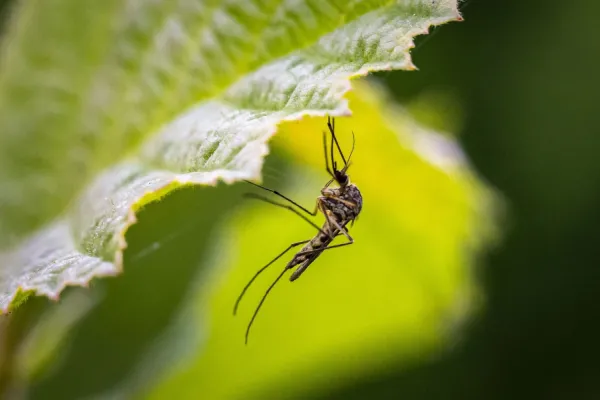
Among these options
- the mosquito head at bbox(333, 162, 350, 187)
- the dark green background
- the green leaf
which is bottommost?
the dark green background

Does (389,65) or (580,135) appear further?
(580,135)

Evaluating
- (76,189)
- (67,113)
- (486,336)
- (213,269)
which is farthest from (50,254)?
(486,336)

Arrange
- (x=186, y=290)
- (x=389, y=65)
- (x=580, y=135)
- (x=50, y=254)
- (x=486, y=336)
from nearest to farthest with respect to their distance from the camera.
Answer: (x=389, y=65), (x=50, y=254), (x=186, y=290), (x=486, y=336), (x=580, y=135)

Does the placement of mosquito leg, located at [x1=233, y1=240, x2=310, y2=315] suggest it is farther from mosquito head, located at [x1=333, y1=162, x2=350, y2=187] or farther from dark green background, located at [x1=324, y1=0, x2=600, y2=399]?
dark green background, located at [x1=324, y1=0, x2=600, y2=399]

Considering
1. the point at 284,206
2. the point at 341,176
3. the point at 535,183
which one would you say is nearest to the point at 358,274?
the point at 284,206

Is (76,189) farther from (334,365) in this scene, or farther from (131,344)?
(334,365)

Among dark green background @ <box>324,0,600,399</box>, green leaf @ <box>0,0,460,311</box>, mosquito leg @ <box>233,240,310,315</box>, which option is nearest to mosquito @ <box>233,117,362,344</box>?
mosquito leg @ <box>233,240,310,315</box>

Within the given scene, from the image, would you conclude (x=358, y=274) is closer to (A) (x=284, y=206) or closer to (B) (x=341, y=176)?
(A) (x=284, y=206)
